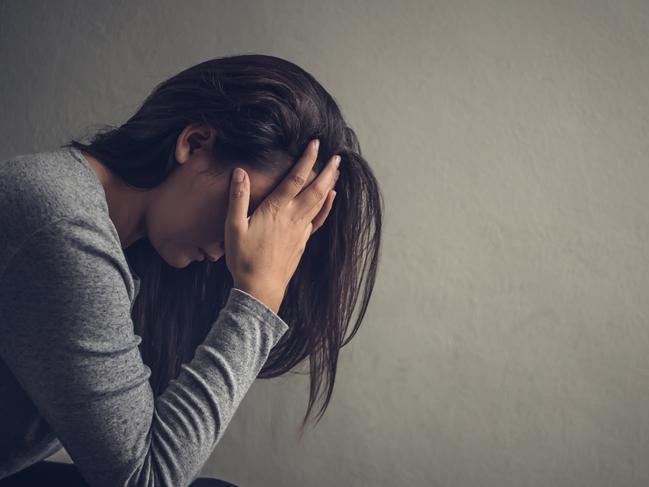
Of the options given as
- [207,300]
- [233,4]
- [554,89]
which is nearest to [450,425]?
[207,300]

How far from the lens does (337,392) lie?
1166 millimetres

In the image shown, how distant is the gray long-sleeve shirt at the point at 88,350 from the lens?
52 centimetres

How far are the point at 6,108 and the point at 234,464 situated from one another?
2.94 feet

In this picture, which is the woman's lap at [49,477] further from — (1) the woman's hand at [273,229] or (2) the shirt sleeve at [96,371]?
(1) the woman's hand at [273,229]

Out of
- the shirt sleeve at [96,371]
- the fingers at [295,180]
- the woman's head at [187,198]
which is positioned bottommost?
the shirt sleeve at [96,371]

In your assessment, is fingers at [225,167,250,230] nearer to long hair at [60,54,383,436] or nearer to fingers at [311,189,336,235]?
long hair at [60,54,383,436]

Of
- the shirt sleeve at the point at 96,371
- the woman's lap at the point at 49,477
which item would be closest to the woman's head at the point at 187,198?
the shirt sleeve at the point at 96,371

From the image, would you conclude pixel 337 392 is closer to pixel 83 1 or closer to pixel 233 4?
pixel 233 4

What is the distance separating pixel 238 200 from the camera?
0.65 m

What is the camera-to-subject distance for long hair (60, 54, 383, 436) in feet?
2.15

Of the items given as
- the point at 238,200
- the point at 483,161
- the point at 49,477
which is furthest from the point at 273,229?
the point at 483,161

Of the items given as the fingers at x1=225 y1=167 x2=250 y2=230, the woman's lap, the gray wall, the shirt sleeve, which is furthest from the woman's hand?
the gray wall

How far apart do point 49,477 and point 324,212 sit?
1.72ft

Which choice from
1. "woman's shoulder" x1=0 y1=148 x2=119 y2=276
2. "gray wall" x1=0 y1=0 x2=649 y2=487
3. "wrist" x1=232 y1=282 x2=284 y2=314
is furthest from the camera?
"gray wall" x1=0 y1=0 x2=649 y2=487
